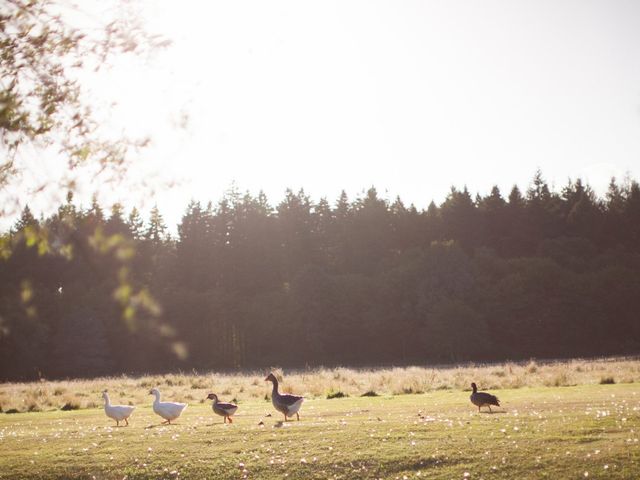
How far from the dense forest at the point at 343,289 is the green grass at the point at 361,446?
202ft

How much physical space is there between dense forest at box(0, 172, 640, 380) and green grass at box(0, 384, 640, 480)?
6147cm

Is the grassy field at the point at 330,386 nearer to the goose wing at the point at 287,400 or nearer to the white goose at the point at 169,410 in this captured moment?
the white goose at the point at 169,410

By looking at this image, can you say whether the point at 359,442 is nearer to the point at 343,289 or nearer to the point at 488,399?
the point at 488,399

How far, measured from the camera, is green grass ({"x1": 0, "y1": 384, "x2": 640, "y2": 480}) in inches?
584

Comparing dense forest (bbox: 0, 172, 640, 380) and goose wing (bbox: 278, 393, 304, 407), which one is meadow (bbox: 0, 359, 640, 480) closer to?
goose wing (bbox: 278, 393, 304, 407)

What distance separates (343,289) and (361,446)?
77.6 m

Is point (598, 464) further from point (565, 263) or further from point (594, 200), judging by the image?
point (594, 200)

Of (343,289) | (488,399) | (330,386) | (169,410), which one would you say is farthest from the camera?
(343,289)

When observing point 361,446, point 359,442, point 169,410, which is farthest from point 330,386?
point 361,446

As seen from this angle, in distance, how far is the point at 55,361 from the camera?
8694 centimetres

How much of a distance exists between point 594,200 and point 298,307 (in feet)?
199

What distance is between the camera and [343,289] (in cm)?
9438

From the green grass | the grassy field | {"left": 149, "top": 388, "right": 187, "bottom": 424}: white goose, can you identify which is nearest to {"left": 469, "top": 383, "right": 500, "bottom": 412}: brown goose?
the green grass

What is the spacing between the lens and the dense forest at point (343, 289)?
87.1m
